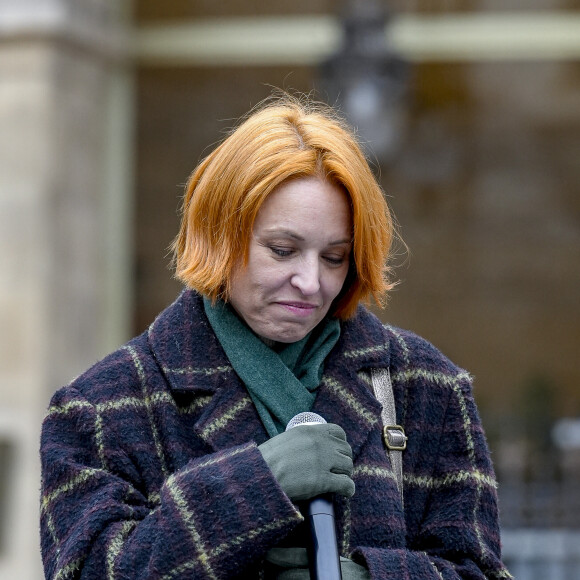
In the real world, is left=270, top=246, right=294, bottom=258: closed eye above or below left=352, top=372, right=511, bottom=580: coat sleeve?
above

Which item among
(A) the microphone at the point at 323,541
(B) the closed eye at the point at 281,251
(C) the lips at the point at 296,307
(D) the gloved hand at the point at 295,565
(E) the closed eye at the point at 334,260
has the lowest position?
(D) the gloved hand at the point at 295,565

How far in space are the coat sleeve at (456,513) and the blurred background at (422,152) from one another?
15.0 ft

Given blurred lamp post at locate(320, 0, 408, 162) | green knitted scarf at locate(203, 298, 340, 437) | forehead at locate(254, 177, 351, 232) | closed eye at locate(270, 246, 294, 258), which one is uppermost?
blurred lamp post at locate(320, 0, 408, 162)

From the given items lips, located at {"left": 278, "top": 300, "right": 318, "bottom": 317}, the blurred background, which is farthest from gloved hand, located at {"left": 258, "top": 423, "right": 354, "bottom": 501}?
the blurred background

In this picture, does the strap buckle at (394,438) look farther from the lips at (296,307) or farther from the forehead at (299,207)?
the forehead at (299,207)

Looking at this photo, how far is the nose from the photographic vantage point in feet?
7.07

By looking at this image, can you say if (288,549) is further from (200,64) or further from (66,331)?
(200,64)

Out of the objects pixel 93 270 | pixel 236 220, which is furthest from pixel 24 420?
pixel 236 220

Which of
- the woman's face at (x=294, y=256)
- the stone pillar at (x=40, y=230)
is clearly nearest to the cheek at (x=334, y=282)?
the woman's face at (x=294, y=256)

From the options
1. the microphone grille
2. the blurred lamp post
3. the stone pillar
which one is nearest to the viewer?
the microphone grille

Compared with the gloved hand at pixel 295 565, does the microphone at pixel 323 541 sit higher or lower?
higher

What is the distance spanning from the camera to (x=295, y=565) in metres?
2.09

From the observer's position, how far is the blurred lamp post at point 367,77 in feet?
21.9

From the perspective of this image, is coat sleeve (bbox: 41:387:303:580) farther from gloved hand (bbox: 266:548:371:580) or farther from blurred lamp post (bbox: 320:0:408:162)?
blurred lamp post (bbox: 320:0:408:162)
